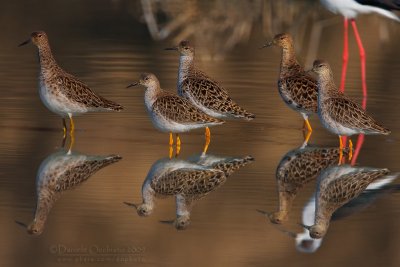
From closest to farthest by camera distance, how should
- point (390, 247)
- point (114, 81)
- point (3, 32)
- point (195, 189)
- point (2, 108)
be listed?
1. point (390, 247)
2. point (195, 189)
3. point (2, 108)
4. point (114, 81)
5. point (3, 32)

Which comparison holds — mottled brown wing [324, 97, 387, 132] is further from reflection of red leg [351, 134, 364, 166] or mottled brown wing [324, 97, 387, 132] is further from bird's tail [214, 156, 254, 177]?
bird's tail [214, 156, 254, 177]

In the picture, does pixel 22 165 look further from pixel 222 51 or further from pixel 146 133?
pixel 222 51

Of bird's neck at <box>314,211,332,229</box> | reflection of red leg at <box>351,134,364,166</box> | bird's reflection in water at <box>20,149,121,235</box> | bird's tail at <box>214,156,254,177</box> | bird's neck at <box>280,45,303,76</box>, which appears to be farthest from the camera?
bird's neck at <box>280,45,303,76</box>

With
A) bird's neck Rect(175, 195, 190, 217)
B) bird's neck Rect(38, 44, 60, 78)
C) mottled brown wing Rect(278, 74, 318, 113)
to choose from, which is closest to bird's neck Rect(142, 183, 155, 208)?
bird's neck Rect(175, 195, 190, 217)

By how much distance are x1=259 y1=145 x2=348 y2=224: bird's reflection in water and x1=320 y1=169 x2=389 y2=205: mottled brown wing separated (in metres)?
0.29

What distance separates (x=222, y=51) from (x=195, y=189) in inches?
377

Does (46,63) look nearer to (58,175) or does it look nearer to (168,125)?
(168,125)

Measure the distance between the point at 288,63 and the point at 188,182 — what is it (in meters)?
3.77

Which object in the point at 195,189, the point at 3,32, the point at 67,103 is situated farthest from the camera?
the point at 3,32

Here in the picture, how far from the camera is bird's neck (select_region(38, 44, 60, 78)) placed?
13.4 m

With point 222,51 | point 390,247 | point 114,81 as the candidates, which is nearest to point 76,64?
point 114,81

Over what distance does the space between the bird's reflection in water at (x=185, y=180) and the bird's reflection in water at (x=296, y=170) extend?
1.47 ft

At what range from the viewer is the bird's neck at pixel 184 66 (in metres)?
13.8

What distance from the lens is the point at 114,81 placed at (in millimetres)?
16938
